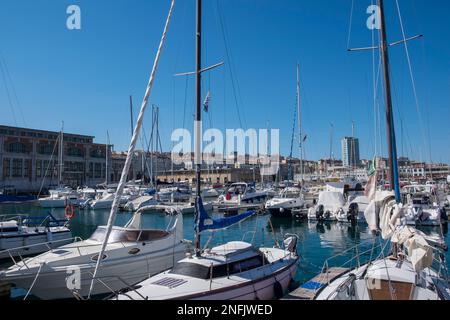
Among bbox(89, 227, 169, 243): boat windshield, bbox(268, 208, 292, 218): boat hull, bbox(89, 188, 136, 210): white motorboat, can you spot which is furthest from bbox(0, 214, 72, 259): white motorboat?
bbox(89, 188, 136, 210): white motorboat

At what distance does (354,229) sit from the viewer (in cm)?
3120

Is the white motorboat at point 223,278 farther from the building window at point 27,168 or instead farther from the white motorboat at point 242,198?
the building window at point 27,168

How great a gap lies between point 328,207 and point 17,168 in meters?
85.1

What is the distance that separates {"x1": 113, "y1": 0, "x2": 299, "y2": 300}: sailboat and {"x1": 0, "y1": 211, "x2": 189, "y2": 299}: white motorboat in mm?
2038

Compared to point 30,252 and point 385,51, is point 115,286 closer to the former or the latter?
point 30,252

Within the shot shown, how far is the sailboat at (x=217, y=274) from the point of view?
941cm

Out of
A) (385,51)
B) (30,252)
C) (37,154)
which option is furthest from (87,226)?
(37,154)

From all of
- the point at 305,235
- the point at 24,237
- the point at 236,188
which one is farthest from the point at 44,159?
the point at 305,235

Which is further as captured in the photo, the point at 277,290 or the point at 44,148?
the point at 44,148

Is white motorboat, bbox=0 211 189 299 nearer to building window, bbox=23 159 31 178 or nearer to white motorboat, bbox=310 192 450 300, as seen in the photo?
white motorboat, bbox=310 192 450 300

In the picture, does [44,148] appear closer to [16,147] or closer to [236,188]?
[16,147]

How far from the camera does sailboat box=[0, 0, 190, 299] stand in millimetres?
12258

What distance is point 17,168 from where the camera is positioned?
88.4 meters
